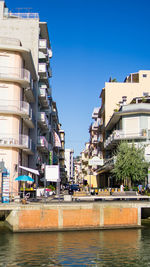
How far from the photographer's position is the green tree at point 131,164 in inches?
1859

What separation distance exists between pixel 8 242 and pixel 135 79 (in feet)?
195

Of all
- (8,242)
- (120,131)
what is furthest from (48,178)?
(120,131)

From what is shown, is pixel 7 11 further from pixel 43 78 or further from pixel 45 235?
pixel 45 235

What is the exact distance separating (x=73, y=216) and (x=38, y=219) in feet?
9.77

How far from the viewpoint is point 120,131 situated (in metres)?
53.8

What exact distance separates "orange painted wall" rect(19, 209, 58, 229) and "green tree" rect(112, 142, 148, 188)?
1961 cm

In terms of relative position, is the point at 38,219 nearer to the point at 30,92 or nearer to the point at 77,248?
the point at 77,248

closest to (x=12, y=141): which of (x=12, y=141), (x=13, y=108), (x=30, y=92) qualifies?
(x=12, y=141)

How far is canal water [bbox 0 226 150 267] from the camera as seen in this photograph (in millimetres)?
19525

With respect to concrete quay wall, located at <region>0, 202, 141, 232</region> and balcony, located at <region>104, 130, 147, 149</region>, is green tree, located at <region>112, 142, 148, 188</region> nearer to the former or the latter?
balcony, located at <region>104, 130, 147, 149</region>

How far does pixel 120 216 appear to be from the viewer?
3095 cm

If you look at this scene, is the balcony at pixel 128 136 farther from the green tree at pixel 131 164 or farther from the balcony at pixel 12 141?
the balcony at pixel 12 141

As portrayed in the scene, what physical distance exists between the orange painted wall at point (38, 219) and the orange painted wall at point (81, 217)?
93 cm

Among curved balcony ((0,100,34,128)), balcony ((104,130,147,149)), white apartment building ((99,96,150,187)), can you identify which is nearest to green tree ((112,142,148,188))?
white apartment building ((99,96,150,187))
